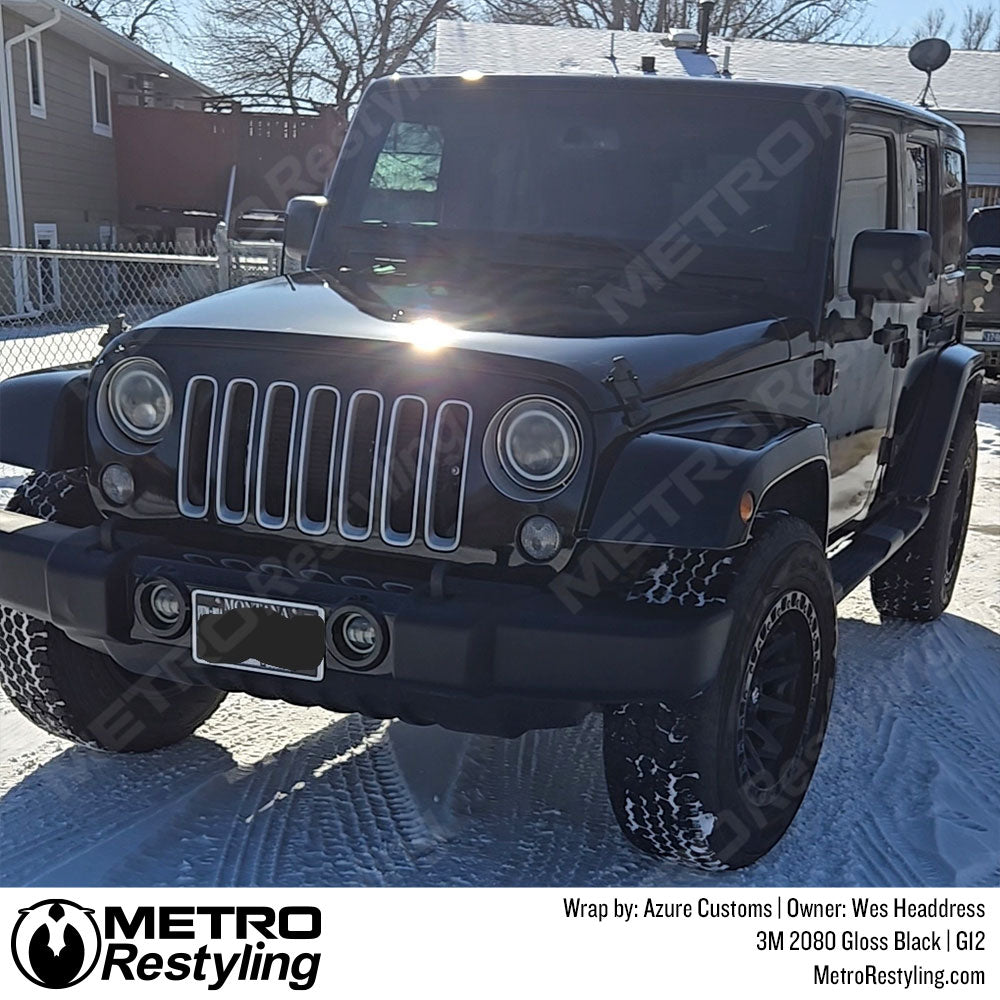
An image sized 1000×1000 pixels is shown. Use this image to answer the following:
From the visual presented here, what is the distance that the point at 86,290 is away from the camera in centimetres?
1866

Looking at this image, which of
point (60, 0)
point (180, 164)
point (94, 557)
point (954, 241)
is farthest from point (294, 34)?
point (94, 557)

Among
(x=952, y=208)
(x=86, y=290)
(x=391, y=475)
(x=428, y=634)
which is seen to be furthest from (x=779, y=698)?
(x=86, y=290)

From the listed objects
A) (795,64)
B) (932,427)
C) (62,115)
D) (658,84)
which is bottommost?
(932,427)

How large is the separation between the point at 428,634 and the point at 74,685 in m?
1.32

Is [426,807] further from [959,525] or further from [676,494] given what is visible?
[959,525]

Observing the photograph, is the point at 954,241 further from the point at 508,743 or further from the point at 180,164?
the point at 180,164

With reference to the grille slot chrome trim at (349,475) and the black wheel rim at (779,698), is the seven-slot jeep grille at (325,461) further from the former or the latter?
the black wheel rim at (779,698)

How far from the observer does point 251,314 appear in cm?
322

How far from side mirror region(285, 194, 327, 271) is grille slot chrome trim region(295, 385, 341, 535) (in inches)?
60.6

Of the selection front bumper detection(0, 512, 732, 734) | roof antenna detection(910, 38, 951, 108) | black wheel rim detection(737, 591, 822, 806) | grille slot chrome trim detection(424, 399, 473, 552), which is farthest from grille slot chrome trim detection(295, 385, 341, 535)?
roof antenna detection(910, 38, 951, 108)

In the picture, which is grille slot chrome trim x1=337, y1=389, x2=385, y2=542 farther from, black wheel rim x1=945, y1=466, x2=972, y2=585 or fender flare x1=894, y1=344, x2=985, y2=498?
black wheel rim x1=945, y1=466, x2=972, y2=585

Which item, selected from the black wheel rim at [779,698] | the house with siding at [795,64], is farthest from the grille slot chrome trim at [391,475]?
the house with siding at [795,64]

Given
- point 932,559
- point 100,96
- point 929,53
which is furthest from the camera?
point 100,96

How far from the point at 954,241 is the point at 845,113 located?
169 cm
